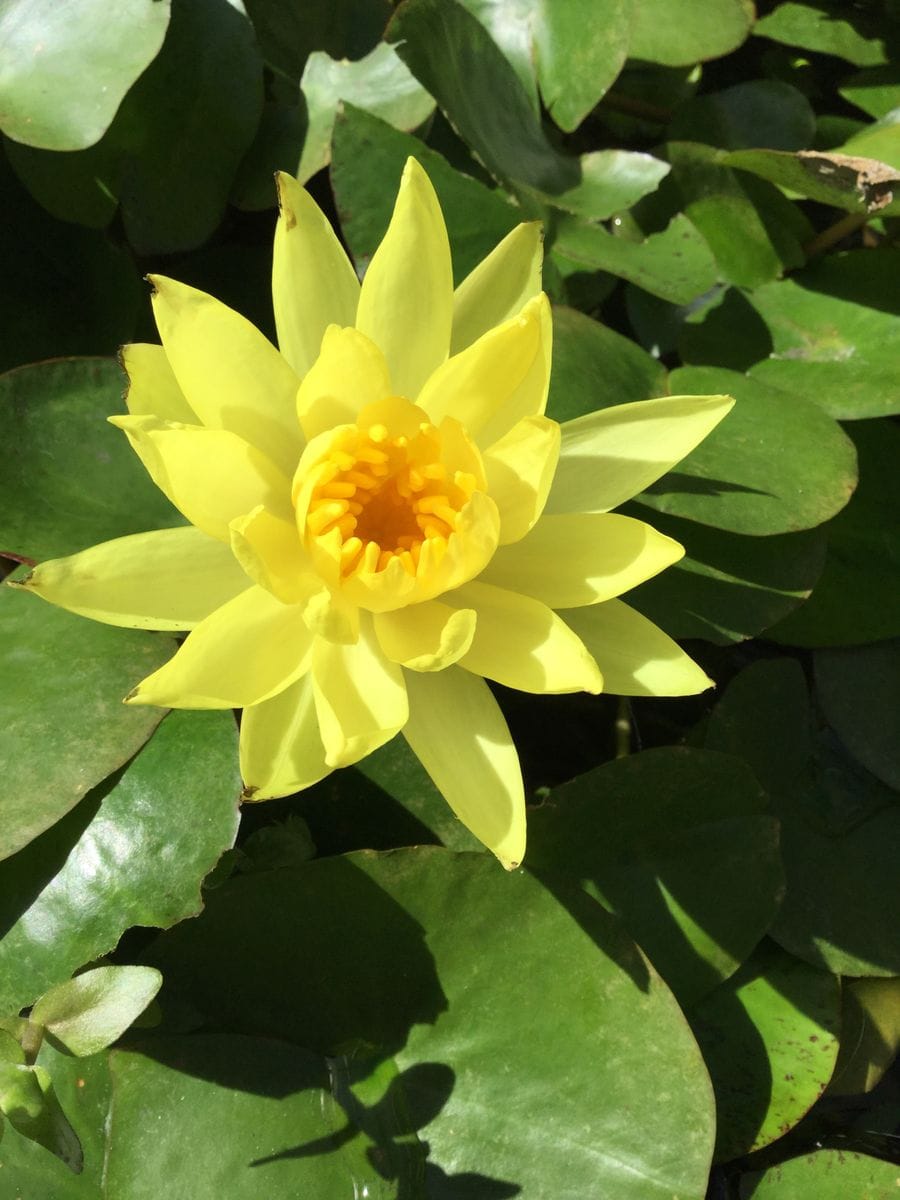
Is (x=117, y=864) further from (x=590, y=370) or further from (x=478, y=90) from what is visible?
(x=478, y=90)

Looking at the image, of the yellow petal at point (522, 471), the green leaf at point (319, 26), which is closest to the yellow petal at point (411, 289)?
the yellow petal at point (522, 471)

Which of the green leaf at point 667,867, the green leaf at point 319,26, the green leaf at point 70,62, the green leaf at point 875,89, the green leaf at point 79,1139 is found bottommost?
the green leaf at point 667,867

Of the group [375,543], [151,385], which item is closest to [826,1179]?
[375,543]

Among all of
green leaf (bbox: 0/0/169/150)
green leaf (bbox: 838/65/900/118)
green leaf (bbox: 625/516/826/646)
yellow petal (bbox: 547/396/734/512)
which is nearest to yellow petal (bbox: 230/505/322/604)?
yellow petal (bbox: 547/396/734/512)

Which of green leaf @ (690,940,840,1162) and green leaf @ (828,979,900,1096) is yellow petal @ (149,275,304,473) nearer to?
green leaf @ (690,940,840,1162)

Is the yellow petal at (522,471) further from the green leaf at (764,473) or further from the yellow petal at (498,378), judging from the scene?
the green leaf at (764,473)

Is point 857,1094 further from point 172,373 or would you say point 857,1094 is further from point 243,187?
point 243,187
